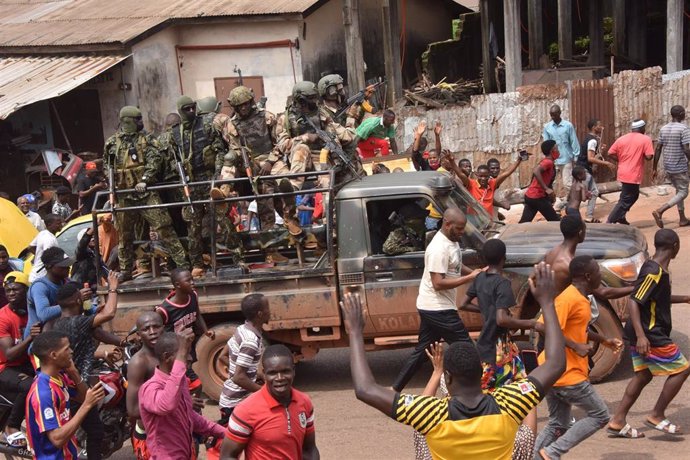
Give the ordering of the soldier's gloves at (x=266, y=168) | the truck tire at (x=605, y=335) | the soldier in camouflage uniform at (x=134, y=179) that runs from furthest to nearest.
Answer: the soldier's gloves at (x=266, y=168) → the soldier in camouflage uniform at (x=134, y=179) → the truck tire at (x=605, y=335)

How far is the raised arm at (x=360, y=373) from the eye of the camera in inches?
152

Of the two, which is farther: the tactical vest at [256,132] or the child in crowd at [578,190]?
the child in crowd at [578,190]

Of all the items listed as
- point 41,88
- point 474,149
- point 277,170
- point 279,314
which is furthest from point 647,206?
point 41,88

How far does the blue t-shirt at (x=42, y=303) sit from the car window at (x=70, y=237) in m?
4.20

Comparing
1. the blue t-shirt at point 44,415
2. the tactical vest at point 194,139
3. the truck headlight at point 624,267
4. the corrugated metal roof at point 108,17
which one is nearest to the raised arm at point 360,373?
the blue t-shirt at point 44,415

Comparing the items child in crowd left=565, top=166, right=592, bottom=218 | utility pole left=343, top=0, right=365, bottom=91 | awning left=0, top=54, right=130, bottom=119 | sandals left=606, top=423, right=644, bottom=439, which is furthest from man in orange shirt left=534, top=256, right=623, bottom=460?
utility pole left=343, top=0, right=365, bottom=91

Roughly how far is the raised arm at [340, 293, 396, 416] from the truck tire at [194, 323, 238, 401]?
14.8 ft

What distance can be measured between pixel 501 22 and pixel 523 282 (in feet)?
53.8

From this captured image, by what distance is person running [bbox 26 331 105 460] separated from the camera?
531 cm

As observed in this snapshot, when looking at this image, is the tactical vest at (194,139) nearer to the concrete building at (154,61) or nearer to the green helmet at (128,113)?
the green helmet at (128,113)

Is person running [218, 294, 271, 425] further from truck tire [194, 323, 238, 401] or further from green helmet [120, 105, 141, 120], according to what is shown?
green helmet [120, 105, 141, 120]

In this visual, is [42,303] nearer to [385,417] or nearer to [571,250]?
[385,417]

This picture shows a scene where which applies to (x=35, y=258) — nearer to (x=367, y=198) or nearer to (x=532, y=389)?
(x=367, y=198)

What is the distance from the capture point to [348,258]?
26.8ft
